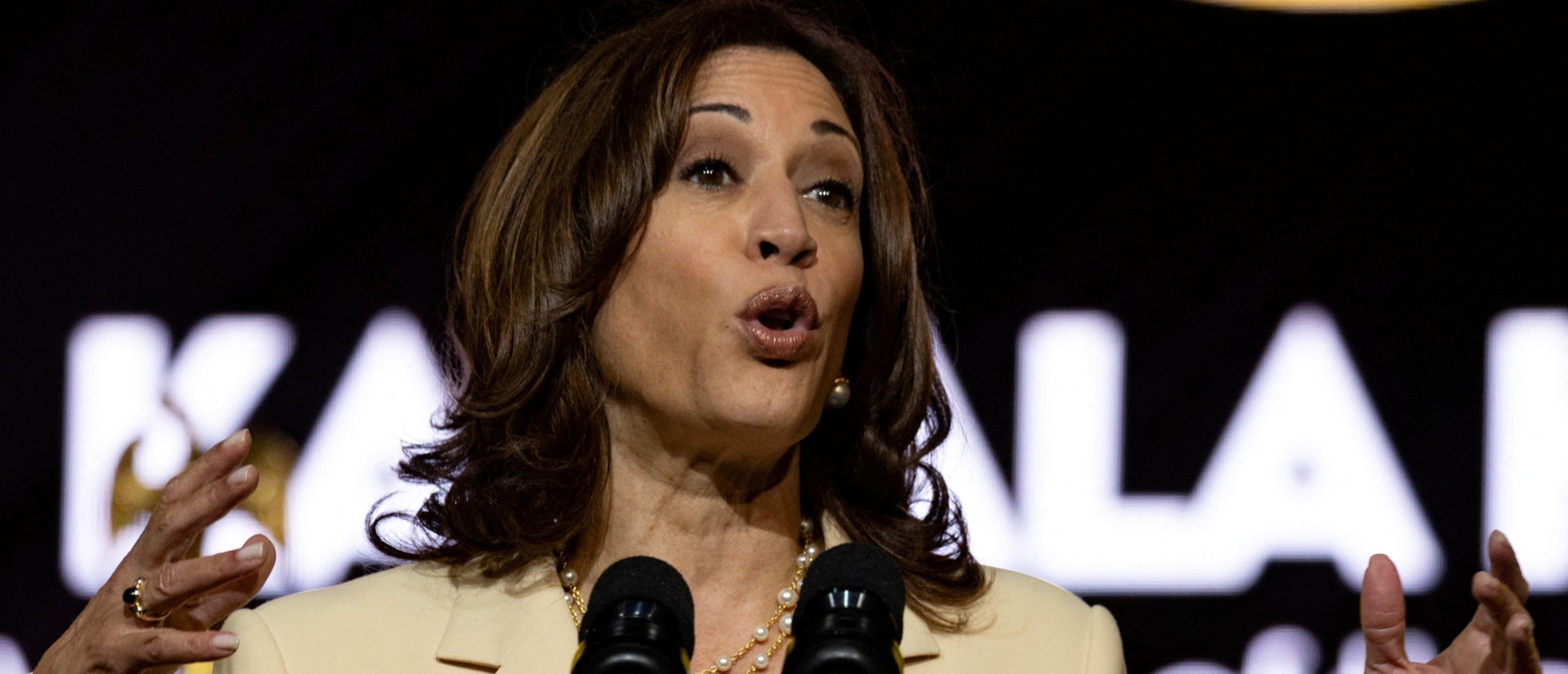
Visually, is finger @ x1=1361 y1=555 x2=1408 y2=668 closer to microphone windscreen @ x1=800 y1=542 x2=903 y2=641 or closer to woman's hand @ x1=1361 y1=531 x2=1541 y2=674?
woman's hand @ x1=1361 y1=531 x2=1541 y2=674

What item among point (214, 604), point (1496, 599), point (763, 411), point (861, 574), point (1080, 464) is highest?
point (861, 574)

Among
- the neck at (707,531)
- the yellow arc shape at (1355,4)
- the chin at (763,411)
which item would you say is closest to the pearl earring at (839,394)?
the neck at (707,531)

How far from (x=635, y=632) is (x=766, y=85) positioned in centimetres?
105

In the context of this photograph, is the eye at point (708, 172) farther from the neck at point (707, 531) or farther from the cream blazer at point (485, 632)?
the cream blazer at point (485, 632)

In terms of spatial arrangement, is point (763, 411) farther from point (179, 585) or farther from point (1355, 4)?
point (1355, 4)

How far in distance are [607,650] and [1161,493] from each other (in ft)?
7.12

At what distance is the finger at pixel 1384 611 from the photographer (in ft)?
4.72

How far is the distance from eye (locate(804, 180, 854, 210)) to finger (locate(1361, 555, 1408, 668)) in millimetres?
796

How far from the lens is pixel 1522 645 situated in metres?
1.39

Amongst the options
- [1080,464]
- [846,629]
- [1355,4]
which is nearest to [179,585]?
[846,629]

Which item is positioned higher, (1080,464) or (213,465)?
(213,465)

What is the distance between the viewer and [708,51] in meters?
1.83

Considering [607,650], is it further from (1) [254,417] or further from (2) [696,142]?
(1) [254,417]

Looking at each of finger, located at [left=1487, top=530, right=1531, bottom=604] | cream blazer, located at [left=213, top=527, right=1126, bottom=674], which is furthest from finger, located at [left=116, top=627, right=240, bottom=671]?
finger, located at [left=1487, top=530, right=1531, bottom=604]
